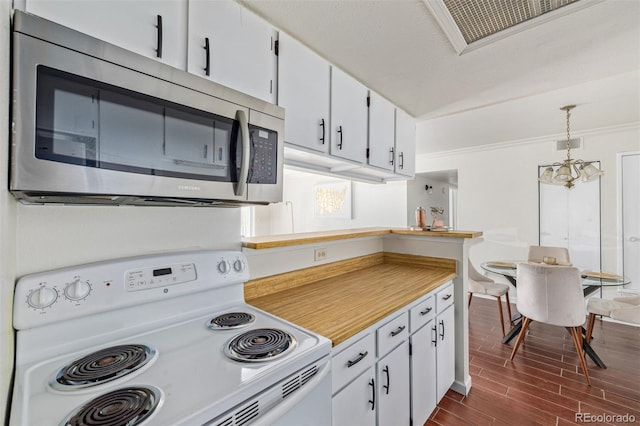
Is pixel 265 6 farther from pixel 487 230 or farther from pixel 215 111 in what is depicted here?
pixel 487 230

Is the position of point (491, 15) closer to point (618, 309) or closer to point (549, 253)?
point (618, 309)

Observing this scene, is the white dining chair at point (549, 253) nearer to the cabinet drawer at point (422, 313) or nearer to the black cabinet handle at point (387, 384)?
the cabinet drawer at point (422, 313)

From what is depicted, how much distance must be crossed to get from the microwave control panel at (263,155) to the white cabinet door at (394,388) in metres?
1.00

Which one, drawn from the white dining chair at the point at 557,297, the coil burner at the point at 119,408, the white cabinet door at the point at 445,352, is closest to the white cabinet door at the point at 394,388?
the white cabinet door at the point at 445,352

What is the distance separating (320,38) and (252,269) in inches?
57.0

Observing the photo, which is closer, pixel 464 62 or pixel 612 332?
pixel 464 62

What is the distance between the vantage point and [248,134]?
102 centimetres

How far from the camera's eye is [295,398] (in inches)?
31.1

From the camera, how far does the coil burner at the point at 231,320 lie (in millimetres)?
1051

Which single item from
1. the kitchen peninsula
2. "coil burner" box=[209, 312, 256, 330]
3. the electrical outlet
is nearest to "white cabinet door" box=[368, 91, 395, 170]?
the kitchen peninsula

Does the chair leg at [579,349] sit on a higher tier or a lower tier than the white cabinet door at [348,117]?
lower

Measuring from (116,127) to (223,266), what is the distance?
0.69 meters

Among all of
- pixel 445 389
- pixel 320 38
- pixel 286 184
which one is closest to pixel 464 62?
pixel 320 38

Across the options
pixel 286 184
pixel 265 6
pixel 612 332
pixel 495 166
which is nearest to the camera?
pixel 265 6
